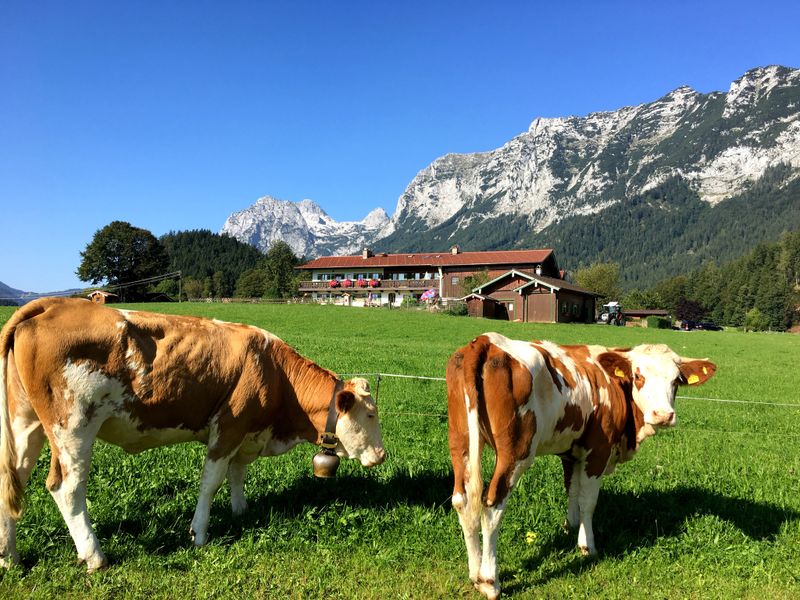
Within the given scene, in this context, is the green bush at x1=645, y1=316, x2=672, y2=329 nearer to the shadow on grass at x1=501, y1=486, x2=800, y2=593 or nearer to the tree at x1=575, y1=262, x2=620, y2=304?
the tree at x1=575, y1=262, x2=620, y2=304

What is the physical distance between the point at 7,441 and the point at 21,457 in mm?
186

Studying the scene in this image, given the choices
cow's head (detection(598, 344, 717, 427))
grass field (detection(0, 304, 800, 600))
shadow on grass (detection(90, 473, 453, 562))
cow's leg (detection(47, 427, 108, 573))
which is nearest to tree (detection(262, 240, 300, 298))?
grass field (detection(0, 304, 800, 600))

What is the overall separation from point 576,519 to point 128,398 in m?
4.83

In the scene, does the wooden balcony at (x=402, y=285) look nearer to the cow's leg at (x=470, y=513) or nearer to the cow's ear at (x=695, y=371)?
the cow's ear at (x=695, y=371)

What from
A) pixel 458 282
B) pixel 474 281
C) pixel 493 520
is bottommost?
pixel 493 520

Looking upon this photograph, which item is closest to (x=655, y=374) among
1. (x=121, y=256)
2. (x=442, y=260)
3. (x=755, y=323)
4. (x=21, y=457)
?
(x=21, y=457)

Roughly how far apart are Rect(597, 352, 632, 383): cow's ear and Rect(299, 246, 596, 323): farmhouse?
5339cm

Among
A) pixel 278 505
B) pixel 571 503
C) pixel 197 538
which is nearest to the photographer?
pixel 197 538

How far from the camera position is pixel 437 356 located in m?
22.0

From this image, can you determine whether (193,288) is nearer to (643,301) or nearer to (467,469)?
(643,301)

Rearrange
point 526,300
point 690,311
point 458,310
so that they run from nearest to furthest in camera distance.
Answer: point 458,310 → point 526,300 → point 690,311

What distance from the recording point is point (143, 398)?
15.2 ft

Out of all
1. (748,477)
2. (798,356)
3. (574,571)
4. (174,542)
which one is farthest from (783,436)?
(798,356)

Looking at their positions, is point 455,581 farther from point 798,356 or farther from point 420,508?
point 798,356
